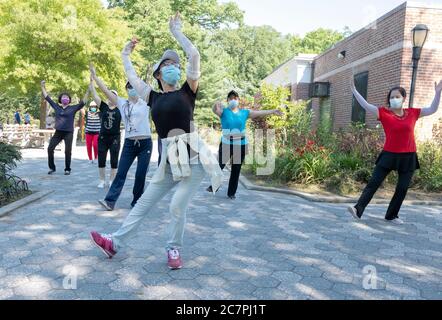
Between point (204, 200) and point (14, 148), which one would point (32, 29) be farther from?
point (204, 200)

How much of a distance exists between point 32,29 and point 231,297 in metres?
15.9

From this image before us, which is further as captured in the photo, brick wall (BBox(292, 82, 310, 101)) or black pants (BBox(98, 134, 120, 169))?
brick wall (BBox(292, 82, 310, 101))

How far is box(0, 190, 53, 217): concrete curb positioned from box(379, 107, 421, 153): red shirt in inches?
211

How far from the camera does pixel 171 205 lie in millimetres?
3697

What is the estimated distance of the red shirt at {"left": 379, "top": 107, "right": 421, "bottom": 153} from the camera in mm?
5449

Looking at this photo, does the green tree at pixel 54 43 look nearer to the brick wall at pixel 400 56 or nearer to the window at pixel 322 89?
the window at pixel 322 89

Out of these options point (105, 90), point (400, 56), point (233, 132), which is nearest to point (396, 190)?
point (233, 132)

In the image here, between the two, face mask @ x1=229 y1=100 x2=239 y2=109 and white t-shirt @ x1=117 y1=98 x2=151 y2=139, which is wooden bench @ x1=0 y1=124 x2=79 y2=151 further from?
white t-shirt @ x1=117 y1=98 x2=151 y2=139

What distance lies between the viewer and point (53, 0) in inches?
645

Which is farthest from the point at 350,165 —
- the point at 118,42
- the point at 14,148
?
the point at 118,42

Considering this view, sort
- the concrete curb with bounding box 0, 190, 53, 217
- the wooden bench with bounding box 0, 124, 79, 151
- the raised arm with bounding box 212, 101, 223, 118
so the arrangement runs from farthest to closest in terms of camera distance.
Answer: the wooden bench with bounding box 0, 124, 79, 151
the raised arm with bounding box 212, 101, 223, 118
the concrete curb with bounding box 0, 190, 53, 217

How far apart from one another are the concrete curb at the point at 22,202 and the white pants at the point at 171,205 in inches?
103

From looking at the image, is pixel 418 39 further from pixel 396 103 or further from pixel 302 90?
pixel 302 90

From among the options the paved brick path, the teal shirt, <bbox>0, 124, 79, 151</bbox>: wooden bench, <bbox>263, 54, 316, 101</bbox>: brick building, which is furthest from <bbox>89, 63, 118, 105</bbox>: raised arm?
<bbox>263, 54, 316, 101</bbox>: brick building
